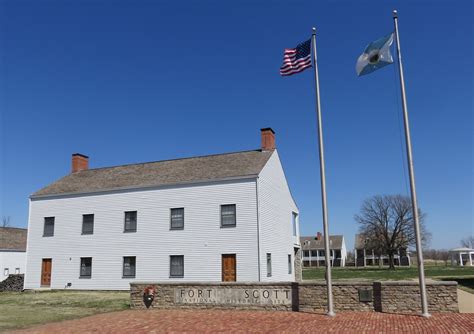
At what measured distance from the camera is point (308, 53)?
15.2 m

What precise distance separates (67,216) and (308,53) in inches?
830

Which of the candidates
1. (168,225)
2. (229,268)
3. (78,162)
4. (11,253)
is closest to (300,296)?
(229,268)

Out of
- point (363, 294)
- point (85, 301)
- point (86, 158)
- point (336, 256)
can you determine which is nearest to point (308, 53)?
point (363, 294)

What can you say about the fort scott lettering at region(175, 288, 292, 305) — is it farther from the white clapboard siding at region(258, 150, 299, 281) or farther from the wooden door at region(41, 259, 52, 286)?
the wooden door at region(41, 259, 52, 286)

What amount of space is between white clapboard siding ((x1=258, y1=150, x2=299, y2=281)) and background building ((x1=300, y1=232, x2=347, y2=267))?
216ft

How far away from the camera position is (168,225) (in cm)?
2652

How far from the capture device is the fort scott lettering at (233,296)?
15695 millimetres

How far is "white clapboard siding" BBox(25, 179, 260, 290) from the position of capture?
25.0m

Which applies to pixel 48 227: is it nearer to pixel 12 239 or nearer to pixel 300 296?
pixel 12 239

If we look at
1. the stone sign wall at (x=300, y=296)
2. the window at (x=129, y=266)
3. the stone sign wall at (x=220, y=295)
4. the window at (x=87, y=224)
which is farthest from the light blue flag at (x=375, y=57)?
the window at (x=87, y=224)

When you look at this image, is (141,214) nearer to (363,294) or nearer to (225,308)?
(225,308)

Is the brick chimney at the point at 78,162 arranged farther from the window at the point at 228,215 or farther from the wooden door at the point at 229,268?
the wooden door at the point at 229,268

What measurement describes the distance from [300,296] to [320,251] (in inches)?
3302

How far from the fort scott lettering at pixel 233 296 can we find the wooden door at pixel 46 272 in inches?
625
